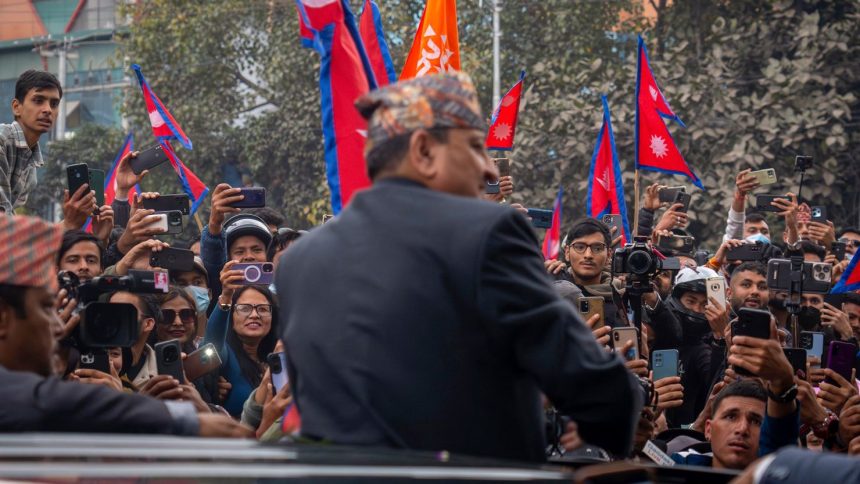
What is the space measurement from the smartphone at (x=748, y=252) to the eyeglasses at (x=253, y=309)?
418 cm

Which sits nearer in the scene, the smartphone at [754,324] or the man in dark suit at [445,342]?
the man in dark suit at [445,342]

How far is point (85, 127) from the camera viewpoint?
29516 mm

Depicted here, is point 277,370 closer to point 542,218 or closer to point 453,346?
point 453,346

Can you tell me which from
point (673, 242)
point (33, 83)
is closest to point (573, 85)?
point (673, 242)

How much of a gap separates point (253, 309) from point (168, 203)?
4.85 feet

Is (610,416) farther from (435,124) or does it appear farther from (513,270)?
(435,124)

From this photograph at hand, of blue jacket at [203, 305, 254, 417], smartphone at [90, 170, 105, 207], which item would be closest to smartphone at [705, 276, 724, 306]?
blue jacket at [203, 305, 254, 417]

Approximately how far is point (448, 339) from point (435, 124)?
52cm

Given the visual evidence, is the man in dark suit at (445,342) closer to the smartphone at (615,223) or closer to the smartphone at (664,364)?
the smartphone at (664,364)

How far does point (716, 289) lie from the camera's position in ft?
26.4

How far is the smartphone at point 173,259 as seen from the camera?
7441 mm

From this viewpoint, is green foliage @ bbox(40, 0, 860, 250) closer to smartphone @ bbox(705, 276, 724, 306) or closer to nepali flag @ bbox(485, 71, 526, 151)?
nepali flag @ bbox(485, 71, 526, 151)

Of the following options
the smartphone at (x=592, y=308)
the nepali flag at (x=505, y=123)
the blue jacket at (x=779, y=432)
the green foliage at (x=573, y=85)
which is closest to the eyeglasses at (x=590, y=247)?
the smartphone at (x=592, y=308)

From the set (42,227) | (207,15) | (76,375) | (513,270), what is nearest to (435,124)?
(513,270)
